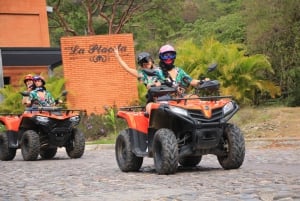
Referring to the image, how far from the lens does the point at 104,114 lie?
2178 centimetres

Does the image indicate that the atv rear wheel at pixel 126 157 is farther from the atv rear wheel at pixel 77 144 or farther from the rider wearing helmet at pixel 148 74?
the atv rear wheel at pixel 77 144

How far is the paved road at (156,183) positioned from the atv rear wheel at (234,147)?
5.9 inches

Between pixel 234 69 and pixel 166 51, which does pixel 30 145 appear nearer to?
pixel 166 51

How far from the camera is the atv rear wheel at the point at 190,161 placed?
1021 centimetres

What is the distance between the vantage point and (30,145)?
1356 centimetres

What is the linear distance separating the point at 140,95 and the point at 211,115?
14.0 metres

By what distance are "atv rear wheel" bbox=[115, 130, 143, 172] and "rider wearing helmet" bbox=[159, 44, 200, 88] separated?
1.10m

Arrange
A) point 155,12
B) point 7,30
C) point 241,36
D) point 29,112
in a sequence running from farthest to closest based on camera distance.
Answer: point 155,12, point 7,30, point 241,36, point 29,112

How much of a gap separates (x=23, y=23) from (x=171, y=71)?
77.3 feet

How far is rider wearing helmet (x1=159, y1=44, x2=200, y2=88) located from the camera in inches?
381

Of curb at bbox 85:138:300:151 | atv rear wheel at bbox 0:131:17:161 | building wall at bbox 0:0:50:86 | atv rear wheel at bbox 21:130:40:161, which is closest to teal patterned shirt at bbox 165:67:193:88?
atv rear wheel at bbox 21:130:40:161

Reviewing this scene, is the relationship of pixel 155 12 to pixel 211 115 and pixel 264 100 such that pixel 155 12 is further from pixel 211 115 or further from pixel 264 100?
pixel 211 115

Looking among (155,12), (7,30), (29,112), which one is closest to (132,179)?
(29,112)

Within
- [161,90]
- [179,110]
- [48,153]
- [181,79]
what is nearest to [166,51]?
[181,79]
